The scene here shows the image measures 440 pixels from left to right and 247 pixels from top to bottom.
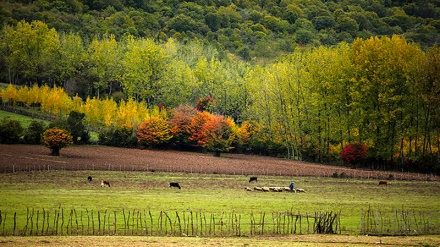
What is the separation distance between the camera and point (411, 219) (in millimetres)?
52688

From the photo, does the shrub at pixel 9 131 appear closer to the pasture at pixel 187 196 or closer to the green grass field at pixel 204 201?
the pasture at pixel 187 196

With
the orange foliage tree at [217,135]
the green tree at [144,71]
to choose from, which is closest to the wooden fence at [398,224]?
the orange foliage tree at [217,135]

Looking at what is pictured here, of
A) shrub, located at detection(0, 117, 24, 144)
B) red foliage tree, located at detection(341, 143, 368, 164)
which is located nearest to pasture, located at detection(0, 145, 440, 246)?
shrub, located at detection(0, 117, 24, 144)

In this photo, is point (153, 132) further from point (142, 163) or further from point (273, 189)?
point (273, 189)

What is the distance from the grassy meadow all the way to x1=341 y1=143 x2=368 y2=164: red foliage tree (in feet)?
59.2

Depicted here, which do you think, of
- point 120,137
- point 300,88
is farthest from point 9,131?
point 300,88

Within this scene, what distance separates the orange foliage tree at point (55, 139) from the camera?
3866 inches

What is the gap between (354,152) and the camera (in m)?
109

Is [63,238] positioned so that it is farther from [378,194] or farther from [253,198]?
[378,194]

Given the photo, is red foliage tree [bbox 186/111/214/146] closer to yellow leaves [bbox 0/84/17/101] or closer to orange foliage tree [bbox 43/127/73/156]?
orange foliage tree [bbox 43/127/73/156]

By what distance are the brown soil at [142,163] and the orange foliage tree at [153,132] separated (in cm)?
879

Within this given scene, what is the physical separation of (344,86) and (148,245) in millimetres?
86909

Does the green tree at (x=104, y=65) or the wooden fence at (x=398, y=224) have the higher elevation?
the green tree at (x=104, y=65)

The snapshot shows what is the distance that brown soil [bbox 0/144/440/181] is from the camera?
292 feet
